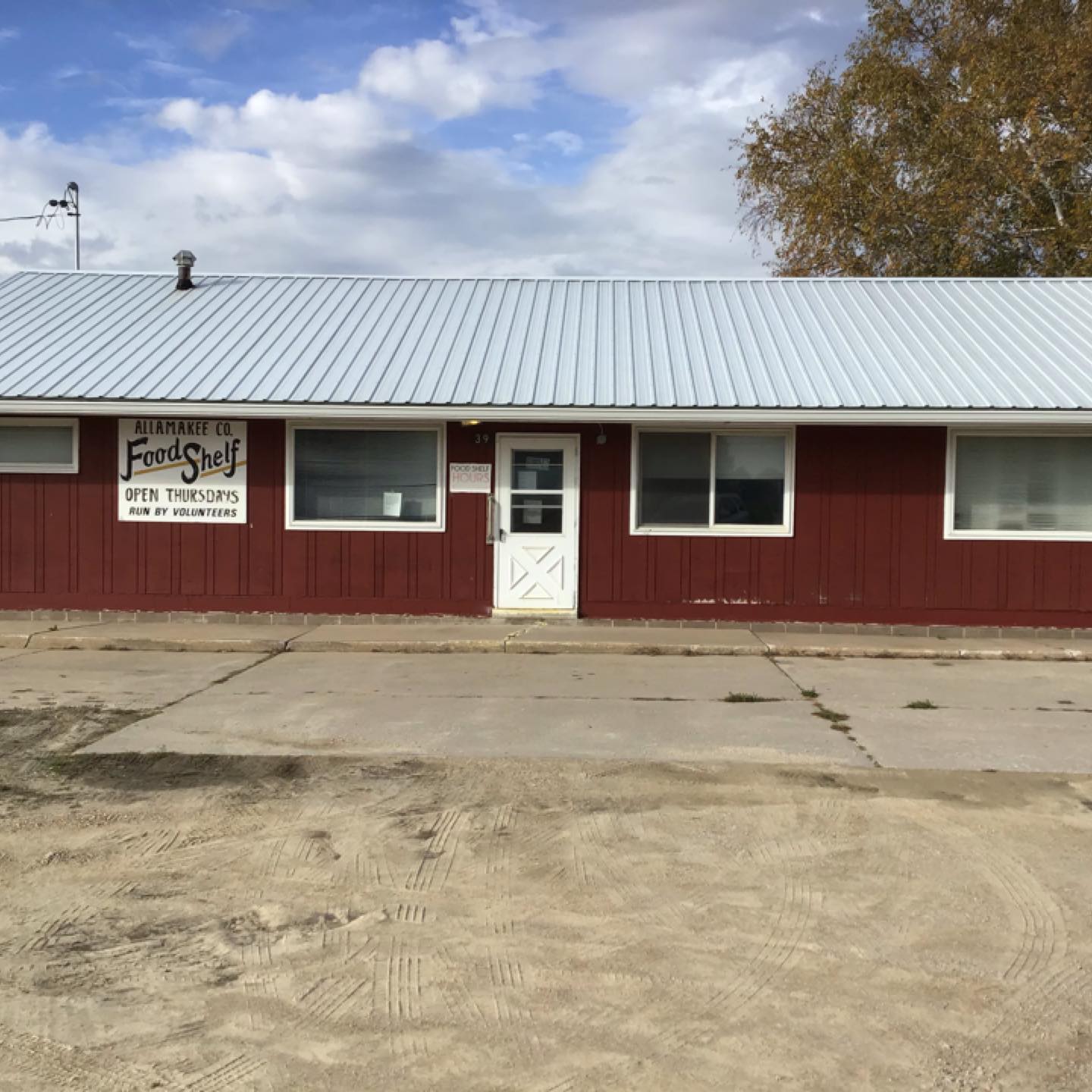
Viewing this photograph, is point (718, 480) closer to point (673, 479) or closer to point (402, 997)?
point (673, 479)

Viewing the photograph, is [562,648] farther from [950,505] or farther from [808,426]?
[950,505]

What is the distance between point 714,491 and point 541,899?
902 cm

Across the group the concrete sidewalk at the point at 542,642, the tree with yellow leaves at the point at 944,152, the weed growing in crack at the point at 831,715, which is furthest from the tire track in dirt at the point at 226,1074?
the tree with yellow leaves at the point at 944,152

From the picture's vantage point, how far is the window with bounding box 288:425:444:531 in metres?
13.3

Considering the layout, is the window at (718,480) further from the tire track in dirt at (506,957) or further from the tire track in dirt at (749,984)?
the tire track in dirt at (749,984)

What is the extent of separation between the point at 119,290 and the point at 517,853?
14.2 meters

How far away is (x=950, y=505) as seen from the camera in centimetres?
1296

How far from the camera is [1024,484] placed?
13.0 metres

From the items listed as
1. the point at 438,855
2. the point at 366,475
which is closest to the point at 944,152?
the point at 366,475

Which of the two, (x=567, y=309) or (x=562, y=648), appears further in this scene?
(x=567, y=309)

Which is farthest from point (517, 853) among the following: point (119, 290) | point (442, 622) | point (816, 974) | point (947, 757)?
Result: point (119, 290)

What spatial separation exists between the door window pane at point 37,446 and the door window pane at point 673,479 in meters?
7.18

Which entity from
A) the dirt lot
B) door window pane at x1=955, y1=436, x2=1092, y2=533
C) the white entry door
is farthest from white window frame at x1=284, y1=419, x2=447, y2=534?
the dirt lot

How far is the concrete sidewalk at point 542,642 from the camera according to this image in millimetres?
11695
